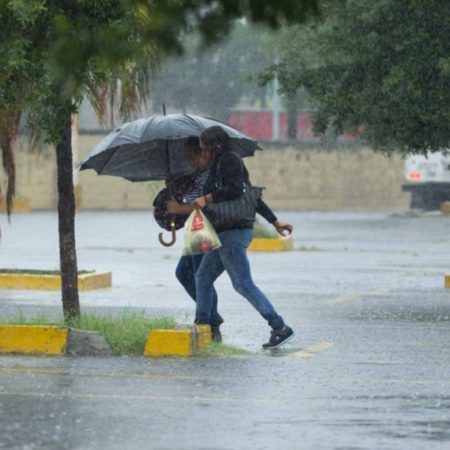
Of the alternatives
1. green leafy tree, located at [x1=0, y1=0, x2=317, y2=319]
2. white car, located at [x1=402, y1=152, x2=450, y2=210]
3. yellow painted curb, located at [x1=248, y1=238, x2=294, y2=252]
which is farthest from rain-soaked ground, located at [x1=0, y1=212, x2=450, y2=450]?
white car, located at [x1=402, y1=152, x2=450, y2=210]

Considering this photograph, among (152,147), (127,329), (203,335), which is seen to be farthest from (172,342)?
(152,147)

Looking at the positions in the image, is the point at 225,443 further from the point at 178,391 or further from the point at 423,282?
the point at 423,282

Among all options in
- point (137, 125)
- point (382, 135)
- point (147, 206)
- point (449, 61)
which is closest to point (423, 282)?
point (382, 135)

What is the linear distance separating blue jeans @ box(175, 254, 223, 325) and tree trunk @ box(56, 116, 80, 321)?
2.98 ft

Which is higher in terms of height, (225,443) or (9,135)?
(9,135)

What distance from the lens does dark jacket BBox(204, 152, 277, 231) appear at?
1361 centimetres

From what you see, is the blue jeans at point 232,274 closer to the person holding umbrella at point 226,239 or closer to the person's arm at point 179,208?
the person holding umbrella at point 226,239

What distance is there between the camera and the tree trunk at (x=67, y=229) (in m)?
14.4

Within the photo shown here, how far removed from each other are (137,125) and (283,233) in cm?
186

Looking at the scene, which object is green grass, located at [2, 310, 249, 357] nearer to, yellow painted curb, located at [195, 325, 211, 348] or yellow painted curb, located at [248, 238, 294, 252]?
yellow painted curb, located at [195, 325, 211, 348]

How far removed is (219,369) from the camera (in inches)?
499

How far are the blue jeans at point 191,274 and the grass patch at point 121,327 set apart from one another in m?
0.41

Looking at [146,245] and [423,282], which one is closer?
[423,282]

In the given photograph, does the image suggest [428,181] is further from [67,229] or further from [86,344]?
[86,344]
